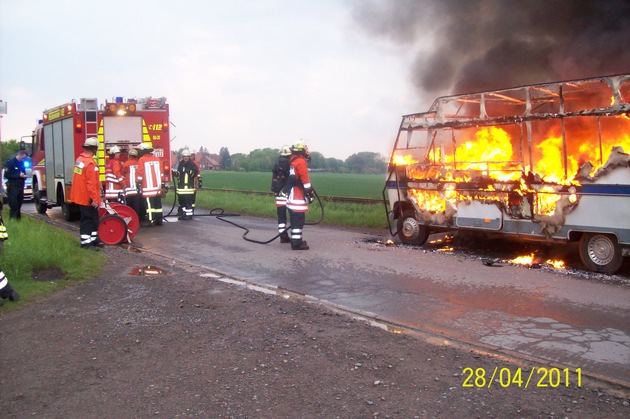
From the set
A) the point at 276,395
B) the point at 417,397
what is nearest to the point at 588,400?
the point at 417,397

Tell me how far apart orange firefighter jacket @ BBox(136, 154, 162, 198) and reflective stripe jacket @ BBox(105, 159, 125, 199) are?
1.27 ft

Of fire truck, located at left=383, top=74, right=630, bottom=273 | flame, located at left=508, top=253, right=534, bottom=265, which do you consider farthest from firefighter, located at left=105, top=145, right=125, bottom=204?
→ flame, located at left=508, top=253, right=534, bottom=265

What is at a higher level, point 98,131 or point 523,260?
point 98,131

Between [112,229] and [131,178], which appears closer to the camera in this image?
[112,229]

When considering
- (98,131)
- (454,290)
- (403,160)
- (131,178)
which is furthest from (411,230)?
(98,131)

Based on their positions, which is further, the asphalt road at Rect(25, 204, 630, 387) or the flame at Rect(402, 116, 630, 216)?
the flame at Rect(402, 116, 630, 216)

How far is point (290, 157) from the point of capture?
1073 cm

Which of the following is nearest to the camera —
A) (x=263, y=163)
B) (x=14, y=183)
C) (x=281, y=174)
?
(x=281, y=174)

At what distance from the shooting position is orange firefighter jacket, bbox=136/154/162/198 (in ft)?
43.9

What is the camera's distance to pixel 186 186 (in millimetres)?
15562

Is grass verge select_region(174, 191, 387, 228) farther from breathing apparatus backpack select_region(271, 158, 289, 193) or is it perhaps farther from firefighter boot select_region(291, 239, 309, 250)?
firefighter boot select_region(291, 239, 309, 250)

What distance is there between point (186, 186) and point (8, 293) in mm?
9487

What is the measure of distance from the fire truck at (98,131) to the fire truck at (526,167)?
21.7ft
